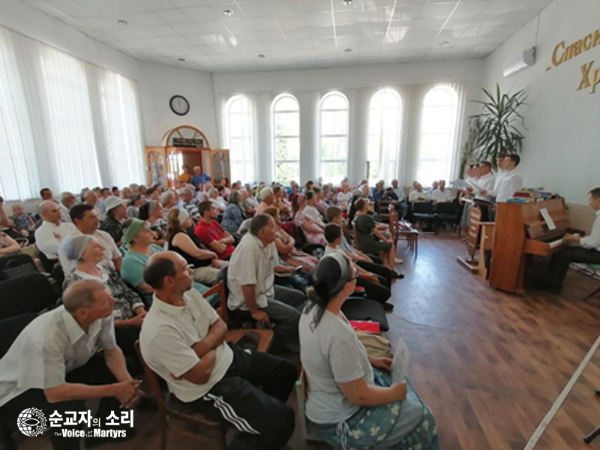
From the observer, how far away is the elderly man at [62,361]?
3.88ft

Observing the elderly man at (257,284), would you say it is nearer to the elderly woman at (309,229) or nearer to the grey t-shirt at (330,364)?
the grey t-shirt at (330,364)

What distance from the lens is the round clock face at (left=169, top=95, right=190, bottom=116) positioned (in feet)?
27.7

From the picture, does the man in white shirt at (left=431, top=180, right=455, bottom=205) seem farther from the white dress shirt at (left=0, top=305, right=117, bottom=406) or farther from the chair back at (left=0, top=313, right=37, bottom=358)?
the chair back at (left=0, top=313, right=37, bottom=358)

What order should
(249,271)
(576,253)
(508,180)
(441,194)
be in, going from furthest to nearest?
(441,194), (508,180), (576,253), (249,271)

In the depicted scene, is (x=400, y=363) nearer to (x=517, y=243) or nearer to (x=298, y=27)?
(x=517, y=243)

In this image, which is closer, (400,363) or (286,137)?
(400,363)

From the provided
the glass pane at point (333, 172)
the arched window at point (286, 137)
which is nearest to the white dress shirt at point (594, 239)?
the glass pane at point (333, 172)

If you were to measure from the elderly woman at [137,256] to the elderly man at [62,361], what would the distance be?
0.61m

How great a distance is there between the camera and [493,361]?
→ 2.30 metres

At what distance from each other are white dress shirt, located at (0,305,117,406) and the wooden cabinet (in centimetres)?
736

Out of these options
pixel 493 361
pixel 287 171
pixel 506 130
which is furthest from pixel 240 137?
pixel 493 361

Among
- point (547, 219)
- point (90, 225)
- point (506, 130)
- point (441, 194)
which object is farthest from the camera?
point (441, 194)

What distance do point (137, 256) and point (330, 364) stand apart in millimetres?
1685

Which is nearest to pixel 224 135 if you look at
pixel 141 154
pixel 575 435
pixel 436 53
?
pixel 141 154
